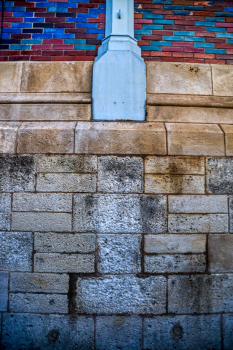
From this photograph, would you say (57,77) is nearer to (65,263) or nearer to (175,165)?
(175,165)

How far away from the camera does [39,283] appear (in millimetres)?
2176

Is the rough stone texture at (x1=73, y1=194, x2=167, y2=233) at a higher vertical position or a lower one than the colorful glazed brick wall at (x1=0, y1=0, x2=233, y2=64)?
lower

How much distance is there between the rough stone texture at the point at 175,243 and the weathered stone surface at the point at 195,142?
854mm

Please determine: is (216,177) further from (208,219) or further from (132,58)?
(132,58)

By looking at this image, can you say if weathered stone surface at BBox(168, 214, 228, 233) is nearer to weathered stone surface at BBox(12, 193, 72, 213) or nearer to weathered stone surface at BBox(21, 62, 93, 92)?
weathered stone surface at BBox(12, 193, 72, 213)

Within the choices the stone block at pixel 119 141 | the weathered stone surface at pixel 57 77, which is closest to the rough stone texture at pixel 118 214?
the stone block at pixel 119 141

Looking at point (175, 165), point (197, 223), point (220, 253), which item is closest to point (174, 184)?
point (175, 165)

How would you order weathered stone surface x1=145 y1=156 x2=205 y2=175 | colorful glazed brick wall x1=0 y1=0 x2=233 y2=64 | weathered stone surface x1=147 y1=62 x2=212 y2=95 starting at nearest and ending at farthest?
weathered stone surface x1=145 y1=156 x2=205 y2=175, weathered stone surface x1=147 y1=62 x2=212 y2=95, colorful glazed brick wall x1=0 y1=0 x2=233 y2=64

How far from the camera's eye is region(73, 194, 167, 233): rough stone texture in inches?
86.1

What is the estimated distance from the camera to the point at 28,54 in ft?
8.34

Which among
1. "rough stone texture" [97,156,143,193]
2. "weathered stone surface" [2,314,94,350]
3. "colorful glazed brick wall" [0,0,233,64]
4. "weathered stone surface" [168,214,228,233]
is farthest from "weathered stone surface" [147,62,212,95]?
"weathered stone surface" [2,314,94,350]

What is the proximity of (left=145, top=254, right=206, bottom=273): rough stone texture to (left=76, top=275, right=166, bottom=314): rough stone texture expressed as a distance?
0.38ft

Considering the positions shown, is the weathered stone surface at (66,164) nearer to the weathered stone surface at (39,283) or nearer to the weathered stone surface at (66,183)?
the weathered stone surface at (66,183)

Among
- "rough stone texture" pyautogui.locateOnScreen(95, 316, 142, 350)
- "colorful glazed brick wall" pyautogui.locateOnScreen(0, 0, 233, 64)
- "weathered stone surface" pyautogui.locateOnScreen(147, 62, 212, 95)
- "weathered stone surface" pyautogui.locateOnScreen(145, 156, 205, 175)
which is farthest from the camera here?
"colorful glazed brick wall" pyautogui.locateOnScreen(0, 0, 233, 64)
